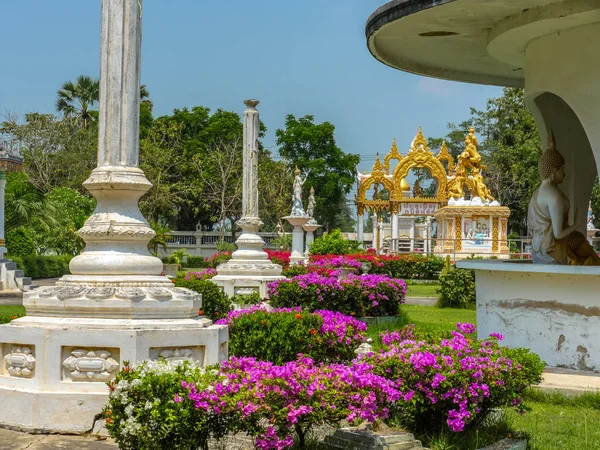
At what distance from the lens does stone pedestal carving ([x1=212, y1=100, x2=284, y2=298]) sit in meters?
16.9

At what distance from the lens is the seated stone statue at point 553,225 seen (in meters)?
10.8

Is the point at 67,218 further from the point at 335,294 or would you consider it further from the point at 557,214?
the point at 557,214

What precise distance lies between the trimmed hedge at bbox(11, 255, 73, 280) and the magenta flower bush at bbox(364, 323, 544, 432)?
2643 cm

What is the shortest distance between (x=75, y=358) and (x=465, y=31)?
7096 mm

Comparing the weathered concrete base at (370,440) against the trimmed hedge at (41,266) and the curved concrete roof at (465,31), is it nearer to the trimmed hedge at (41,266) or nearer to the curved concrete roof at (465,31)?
the curved concrete roof at (465,31)

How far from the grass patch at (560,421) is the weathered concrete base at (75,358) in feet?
8.94

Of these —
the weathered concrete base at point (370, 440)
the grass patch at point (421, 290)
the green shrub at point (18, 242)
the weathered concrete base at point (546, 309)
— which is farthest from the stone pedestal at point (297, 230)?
the weathered concrete base at point (370, 440)

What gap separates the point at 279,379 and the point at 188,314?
5.01ft

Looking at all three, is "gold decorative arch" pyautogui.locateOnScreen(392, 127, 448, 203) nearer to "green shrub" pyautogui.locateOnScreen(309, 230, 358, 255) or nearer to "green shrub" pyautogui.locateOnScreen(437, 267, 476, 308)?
"green shrub" pyautogui.locateOnScreen(309, 230, 358, 255)

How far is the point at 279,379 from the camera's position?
521cm

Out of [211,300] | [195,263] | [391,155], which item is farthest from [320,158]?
[211,300]

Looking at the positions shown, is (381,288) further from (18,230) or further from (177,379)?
(18,230)

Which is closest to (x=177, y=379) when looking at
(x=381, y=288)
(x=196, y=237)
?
(x=381, y=288)

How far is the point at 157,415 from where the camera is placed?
485 centimetres
